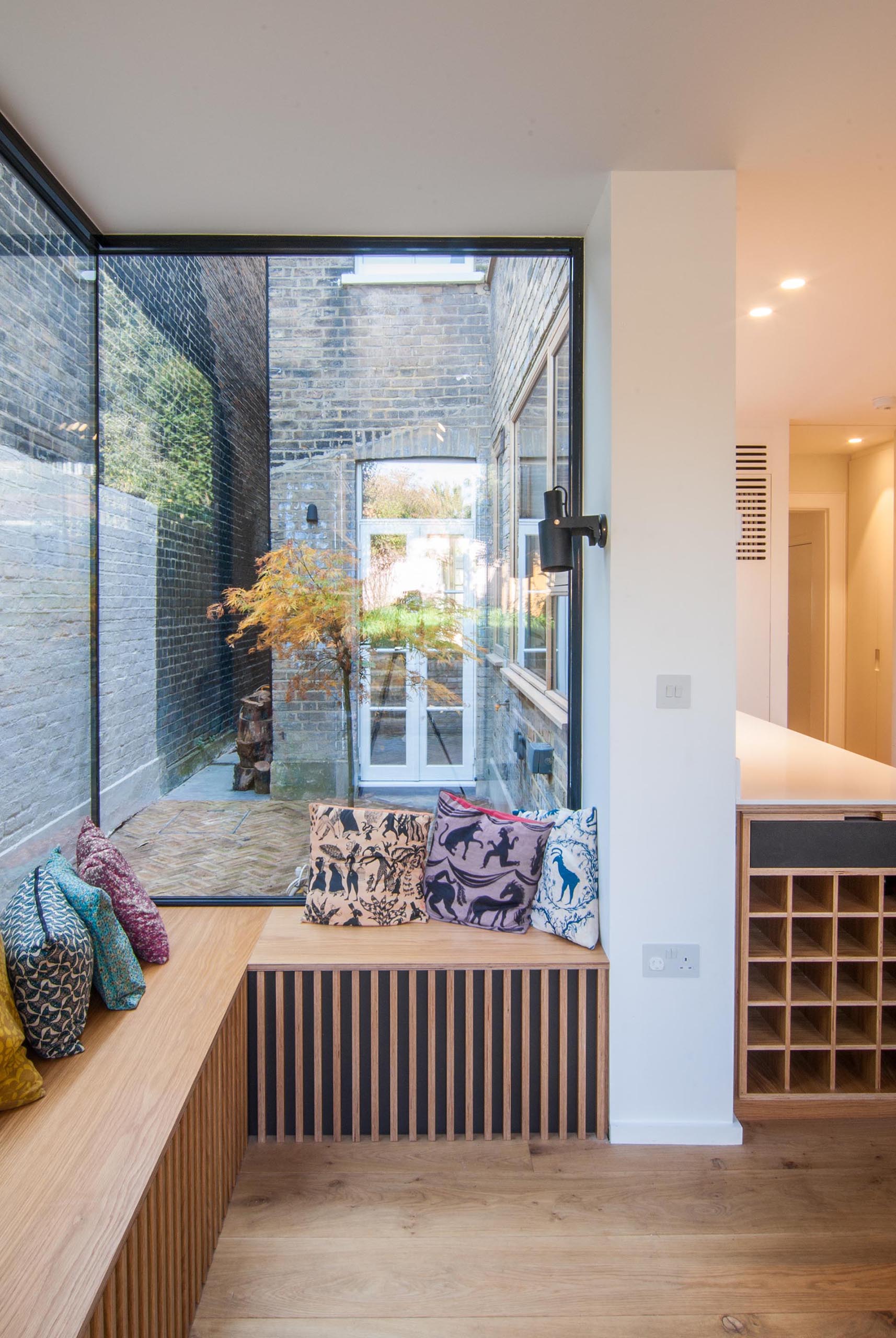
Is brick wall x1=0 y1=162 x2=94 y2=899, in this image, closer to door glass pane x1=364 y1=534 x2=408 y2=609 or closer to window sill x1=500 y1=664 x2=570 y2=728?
door glass pane x1=364 y1=534 x2=408 y2=609

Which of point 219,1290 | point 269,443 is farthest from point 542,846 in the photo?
point 269,443

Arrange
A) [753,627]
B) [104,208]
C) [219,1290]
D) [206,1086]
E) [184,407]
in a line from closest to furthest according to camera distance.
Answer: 1. [219,1290]
2. [206,1086]
3. [104,208]
4. [184,407]
5. [753,627]

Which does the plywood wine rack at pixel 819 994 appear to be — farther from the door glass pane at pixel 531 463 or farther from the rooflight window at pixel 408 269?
the rooflight window at pixel 408 269

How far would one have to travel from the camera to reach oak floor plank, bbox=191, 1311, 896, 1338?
176cm

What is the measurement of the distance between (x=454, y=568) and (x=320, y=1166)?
73.5 inches

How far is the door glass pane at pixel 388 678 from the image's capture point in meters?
2.90

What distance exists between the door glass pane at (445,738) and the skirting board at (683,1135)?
4.05 ft

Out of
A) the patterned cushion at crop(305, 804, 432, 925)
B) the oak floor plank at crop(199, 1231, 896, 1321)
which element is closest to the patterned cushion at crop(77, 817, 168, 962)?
the patterned cushion at crop(305, 804, 432, 925)

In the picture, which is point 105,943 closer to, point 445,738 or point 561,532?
point 445,738

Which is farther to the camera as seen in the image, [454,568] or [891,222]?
[454,568]

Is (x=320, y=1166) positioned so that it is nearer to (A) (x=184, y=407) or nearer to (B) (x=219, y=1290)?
(B) (x=219, y=1290)

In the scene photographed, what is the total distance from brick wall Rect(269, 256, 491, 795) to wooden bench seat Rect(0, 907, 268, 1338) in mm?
1558

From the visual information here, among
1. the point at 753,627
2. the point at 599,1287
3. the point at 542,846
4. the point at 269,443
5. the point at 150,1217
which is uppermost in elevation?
the point at 269,443

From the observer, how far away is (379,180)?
2406mm
